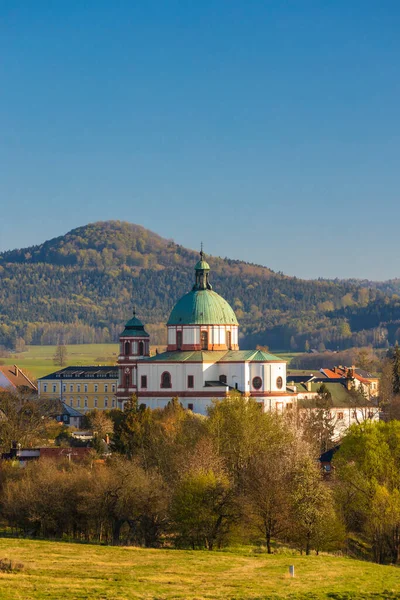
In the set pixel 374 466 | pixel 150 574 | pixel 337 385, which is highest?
pixel 337 385

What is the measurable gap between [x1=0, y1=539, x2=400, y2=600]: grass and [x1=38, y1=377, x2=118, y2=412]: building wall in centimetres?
8202

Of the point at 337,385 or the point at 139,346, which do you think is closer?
the point at 139,346

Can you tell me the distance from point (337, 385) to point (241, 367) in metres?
21.8

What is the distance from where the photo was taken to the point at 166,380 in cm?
10525

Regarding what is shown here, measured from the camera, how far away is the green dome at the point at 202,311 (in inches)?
4304

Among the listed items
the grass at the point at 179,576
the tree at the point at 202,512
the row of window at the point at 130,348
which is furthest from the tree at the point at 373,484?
the row of window at the point at 130,348

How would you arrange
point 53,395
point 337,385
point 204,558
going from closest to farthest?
point 204,558 < point 337,385 < point 53,395

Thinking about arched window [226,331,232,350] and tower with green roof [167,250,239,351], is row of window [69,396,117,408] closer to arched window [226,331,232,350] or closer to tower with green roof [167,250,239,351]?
tower with green roof [167,250,239,351]

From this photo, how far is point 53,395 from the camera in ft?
441

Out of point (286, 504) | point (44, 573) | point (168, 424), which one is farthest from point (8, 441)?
point (44, 573)

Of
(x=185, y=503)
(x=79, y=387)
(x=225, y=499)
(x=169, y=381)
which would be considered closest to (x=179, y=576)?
(x=185, y=503)

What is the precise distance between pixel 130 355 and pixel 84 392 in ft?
68.7

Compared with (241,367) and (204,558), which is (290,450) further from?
(241,367)

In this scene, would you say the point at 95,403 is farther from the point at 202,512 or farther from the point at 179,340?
the point at 202,512
